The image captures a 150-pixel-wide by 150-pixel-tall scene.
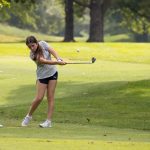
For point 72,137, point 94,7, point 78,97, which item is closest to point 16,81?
point 78,97

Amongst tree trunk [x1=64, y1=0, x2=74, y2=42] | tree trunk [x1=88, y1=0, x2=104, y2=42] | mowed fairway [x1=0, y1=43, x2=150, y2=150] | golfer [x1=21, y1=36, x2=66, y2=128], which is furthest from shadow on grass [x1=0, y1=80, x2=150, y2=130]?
tree trunk [x1=64, y1=0, x2=74, y2=42]

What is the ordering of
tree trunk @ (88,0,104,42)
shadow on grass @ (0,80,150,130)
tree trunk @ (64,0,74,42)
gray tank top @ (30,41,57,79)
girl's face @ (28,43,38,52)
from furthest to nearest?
tree trunk @ (64,0,74,42) < tree trunk @ (88,0,104,42) < shadow on grass @ (0,80,150,130) < gray tank top @ (30,41,57,79) < girl's face @ (28,43,38,52)

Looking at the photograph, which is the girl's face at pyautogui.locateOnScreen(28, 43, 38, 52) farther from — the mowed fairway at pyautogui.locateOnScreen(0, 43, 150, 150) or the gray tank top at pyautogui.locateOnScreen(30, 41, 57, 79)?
the mowed fairway at pyautogui.locateOnScreen(0, 43, 150, 150)

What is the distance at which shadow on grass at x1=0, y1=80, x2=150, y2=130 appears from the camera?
620 inches

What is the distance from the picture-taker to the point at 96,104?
19172 millimetres

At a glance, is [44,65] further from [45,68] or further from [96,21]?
[96,21]

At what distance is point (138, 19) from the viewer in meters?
80.9

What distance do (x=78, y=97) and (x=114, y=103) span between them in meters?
1.82

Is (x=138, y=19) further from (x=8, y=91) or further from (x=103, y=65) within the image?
(x=8, y=91)

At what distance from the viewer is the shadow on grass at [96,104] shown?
15741 mm

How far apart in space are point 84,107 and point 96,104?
2.49ft

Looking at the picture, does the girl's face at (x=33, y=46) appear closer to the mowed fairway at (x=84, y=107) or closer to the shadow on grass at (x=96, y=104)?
the mowed fairway at (x=84, y=107)

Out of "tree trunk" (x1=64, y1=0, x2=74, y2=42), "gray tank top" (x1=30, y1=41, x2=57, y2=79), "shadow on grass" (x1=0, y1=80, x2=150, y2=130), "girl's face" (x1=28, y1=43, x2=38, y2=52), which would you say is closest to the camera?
"girl's face" (x1=28, y1=43, x2=38, y2=52)

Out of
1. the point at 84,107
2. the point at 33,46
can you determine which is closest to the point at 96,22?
the point at 84,107
